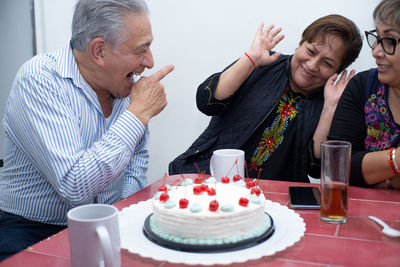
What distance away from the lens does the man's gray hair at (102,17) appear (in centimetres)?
136

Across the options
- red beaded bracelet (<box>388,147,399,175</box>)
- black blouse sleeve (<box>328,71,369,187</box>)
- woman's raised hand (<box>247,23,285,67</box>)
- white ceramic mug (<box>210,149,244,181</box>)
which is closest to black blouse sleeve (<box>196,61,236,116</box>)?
woman's raised hand (<box>247,23,285,67</box>)

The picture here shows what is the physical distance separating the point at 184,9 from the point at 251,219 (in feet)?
5.93

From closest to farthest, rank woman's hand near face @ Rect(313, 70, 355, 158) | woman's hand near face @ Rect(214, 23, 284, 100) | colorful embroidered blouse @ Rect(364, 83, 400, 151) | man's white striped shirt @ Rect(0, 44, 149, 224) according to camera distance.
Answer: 1. man's white striped shirt @ Rect(0, 44, 149, 224)
2. colorful embroidered blouse @ Rect(364, 83, 400, 151)
3. woman's hand near face @ Rect(313, 70, 355, 158)
4. woman's hand near face @ Rect(214, 23, 284, 100)

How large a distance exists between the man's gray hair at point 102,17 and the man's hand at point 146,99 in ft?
0.61

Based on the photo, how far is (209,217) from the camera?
0.85 meters

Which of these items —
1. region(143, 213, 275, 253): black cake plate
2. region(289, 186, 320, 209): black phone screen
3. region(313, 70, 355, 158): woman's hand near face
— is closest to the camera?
region(143, 213, 275, 253): black cake plate

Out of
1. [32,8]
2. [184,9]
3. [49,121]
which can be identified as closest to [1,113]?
[32,8]

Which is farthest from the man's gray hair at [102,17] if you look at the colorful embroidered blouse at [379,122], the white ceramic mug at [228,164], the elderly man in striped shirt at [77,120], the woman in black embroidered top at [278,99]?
the colorful embroidered blouse at [379,122]

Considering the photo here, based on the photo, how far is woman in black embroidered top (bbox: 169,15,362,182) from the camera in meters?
1.89

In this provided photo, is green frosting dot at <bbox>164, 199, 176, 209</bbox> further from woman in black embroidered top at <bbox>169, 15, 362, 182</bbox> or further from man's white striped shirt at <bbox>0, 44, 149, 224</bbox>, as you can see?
woman in black embroidered top at <bbox>169, 15, 362, 182</bbox>

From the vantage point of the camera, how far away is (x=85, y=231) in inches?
28.7

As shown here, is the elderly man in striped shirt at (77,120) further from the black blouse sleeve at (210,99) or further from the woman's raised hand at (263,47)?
the woman's raised hand at (263,47)

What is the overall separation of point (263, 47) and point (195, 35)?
1.97ft

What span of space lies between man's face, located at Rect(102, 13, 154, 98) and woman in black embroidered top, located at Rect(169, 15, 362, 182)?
0.54 metres
